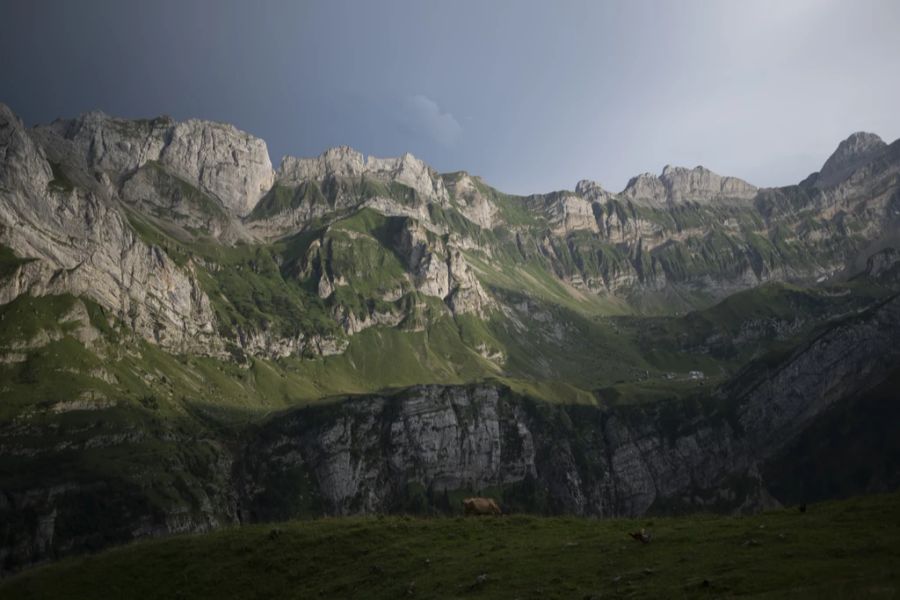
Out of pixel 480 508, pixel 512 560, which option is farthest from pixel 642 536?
pixel 480 508

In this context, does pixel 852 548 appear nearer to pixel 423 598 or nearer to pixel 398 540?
pixel 423 598

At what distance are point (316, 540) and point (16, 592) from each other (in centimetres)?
2286

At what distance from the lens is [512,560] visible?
39.5 m

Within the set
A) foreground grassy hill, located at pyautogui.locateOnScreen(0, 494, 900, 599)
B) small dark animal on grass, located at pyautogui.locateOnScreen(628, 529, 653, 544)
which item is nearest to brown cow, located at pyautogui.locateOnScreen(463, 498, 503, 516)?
foreground grassy hill, located at pyautogui.locateOnScreen(0, 494, 900, 599)

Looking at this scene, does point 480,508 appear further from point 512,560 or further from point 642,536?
point 642,536

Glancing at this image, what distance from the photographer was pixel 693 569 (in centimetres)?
3316

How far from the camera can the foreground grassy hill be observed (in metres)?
30.7

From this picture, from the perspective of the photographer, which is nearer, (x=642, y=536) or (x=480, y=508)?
(x=642, y=536)

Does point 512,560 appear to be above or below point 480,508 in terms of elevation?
below

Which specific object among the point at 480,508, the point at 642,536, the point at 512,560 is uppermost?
the point at 480,508

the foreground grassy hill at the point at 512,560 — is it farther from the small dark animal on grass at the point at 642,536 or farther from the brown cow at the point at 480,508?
the brown cow at the point at 480,508

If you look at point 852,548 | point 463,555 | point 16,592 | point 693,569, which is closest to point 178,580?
point 16,592

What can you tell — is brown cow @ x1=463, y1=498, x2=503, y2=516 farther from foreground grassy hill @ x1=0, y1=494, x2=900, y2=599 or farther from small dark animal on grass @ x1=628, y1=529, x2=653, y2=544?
small dark animal on grass @ x1=628, y1=529, x2=653, y2=544

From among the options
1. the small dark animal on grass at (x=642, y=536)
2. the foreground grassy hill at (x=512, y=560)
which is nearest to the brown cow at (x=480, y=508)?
the foreground grassy hill at (x=512, y=560)
